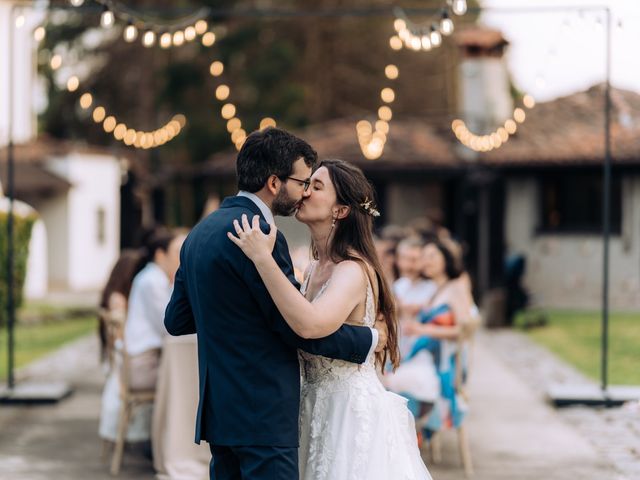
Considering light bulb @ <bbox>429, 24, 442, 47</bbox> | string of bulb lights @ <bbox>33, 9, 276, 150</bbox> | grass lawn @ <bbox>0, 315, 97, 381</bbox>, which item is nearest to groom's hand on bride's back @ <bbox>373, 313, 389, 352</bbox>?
light bulb @ <bbox>429, 24, 442, 47</bbox>

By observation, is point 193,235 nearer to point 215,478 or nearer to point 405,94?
point 215,478

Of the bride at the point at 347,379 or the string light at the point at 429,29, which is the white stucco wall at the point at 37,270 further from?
the bride at the point at 347,379

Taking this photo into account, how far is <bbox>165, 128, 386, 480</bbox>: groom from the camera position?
3621 millimetres

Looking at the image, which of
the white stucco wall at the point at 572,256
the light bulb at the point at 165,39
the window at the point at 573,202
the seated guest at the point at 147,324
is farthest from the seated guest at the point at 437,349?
the window at the point at 573,202

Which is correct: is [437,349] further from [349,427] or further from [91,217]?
[91,217]

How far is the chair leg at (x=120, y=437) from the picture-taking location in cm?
743

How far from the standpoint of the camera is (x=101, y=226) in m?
34.1

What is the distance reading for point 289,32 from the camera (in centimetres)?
3506

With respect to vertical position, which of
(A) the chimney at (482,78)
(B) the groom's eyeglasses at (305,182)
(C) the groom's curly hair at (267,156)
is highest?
(A) the chimney at (482,78)

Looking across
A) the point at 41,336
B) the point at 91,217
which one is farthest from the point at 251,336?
the point at 91,217

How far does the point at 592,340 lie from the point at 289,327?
1351 centimetres

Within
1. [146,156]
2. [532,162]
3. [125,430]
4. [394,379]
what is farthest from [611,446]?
[146,156]

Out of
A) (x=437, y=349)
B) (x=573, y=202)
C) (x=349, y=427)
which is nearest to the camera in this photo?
(x=349, y=427)

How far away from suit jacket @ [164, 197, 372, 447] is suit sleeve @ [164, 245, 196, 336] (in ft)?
0.84
